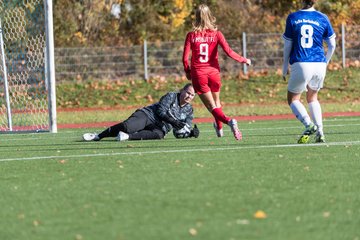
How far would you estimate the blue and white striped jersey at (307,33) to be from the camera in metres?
12.4

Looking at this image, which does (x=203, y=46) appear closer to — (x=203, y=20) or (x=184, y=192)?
(x=203, y=20)

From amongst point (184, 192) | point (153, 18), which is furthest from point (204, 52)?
point (153, 18)

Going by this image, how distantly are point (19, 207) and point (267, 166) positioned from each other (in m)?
3.02

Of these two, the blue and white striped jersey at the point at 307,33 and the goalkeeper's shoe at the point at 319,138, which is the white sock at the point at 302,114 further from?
the blue and white striped jersey at the point at 307,33

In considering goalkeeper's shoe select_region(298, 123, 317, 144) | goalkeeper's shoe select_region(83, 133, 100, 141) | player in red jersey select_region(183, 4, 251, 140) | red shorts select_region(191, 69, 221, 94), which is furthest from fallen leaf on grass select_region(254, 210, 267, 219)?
goalkeeper's shoe select_region(83, 133, 100, 141)

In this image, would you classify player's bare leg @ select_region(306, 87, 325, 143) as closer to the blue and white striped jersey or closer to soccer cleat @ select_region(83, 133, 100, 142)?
the blue and white striped jersey

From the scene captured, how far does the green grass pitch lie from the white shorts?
0.76 m

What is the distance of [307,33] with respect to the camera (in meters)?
12.4

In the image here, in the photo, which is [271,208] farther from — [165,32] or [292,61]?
[165,32]

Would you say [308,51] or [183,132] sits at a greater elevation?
[308,51]

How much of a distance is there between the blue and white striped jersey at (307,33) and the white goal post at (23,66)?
704 cm

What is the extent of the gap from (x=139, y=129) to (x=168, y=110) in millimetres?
552

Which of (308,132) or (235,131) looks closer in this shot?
(308,132)

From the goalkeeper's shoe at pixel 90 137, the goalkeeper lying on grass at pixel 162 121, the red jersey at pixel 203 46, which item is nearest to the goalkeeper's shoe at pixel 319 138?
the red jersey at pixel 203 46
